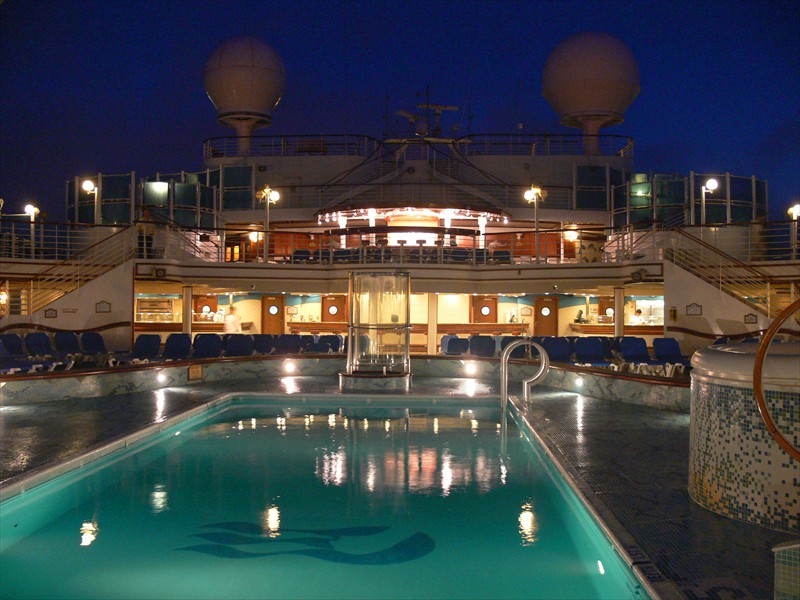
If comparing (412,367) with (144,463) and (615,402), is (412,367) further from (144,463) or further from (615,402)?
(144,463)

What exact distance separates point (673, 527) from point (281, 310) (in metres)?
18.7

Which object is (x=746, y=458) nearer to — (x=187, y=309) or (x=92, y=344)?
(x=92, y=344)

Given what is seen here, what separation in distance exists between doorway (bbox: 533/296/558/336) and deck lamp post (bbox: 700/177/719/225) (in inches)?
225

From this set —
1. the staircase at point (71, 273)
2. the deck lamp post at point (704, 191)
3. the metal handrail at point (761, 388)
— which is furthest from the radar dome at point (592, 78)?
the metal handrail at point (761, 388)

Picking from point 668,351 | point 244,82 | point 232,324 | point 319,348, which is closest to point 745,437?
point 668,351

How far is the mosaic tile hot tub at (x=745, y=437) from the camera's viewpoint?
423 cm

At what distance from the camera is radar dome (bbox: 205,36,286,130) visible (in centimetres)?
2916

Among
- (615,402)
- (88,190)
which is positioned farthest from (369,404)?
(88,190)

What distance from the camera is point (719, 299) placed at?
54.7ft

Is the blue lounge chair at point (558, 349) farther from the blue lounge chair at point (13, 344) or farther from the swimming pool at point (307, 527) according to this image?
the blue lounge chair at point (13, 344)

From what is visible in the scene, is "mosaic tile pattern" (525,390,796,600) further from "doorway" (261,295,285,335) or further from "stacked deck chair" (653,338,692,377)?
"doorway" (261,295,285,335)

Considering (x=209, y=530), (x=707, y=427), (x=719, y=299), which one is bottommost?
(x=209, y=530)

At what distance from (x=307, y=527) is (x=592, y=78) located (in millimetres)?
26049

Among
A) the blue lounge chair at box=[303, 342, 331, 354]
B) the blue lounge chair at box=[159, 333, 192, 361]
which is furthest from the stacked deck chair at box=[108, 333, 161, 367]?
the blue lounge chair at box=[303, 342, 331, 354]
